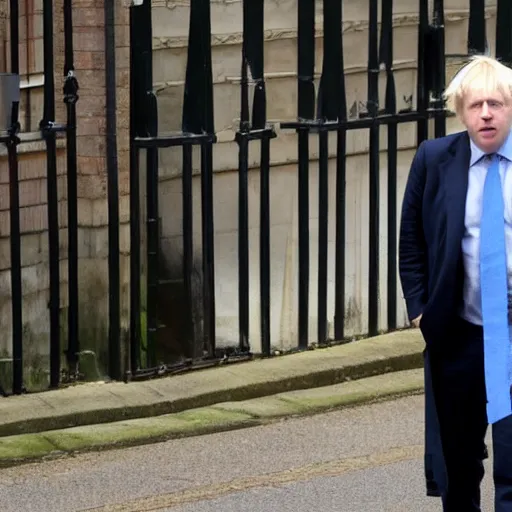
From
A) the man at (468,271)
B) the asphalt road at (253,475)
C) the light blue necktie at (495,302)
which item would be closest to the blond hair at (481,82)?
the man at (468,271)

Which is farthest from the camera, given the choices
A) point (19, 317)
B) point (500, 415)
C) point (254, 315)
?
point (254, 315)

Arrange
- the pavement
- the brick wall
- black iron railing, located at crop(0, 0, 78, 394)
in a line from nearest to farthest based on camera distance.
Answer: the pavement → black iron railing, located at crop(0, 0, 78, 394) → the brick wall

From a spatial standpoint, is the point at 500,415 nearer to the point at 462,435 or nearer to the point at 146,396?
the point at 462,435

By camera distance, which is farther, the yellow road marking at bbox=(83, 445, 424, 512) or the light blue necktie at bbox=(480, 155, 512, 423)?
the yellow road marking at bbox=(83, 445, 424, 512)

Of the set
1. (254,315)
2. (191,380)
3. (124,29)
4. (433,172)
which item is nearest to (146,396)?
(191,380)

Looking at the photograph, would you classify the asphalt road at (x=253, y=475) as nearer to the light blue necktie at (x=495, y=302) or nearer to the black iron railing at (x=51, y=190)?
the black iron railing at (x=51, y=190)

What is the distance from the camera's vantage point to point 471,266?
4.99 m

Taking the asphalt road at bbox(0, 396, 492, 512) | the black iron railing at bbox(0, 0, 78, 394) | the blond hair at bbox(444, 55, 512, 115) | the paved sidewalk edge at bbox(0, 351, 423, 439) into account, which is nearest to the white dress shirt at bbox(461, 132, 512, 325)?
the blond hair at bbox(444, 55, 512, 115)

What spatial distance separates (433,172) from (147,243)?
129 inches

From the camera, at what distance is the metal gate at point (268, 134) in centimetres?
817

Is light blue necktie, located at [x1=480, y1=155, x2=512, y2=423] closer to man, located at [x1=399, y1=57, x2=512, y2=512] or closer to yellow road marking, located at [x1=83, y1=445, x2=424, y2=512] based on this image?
man, located at [x1=399, y1=57, x2=512, y2=512]

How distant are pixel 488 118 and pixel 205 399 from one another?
10.7 ft

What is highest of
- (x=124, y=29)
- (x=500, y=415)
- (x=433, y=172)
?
(x=124, y=29)

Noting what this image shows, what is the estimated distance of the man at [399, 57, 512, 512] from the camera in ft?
16.1
